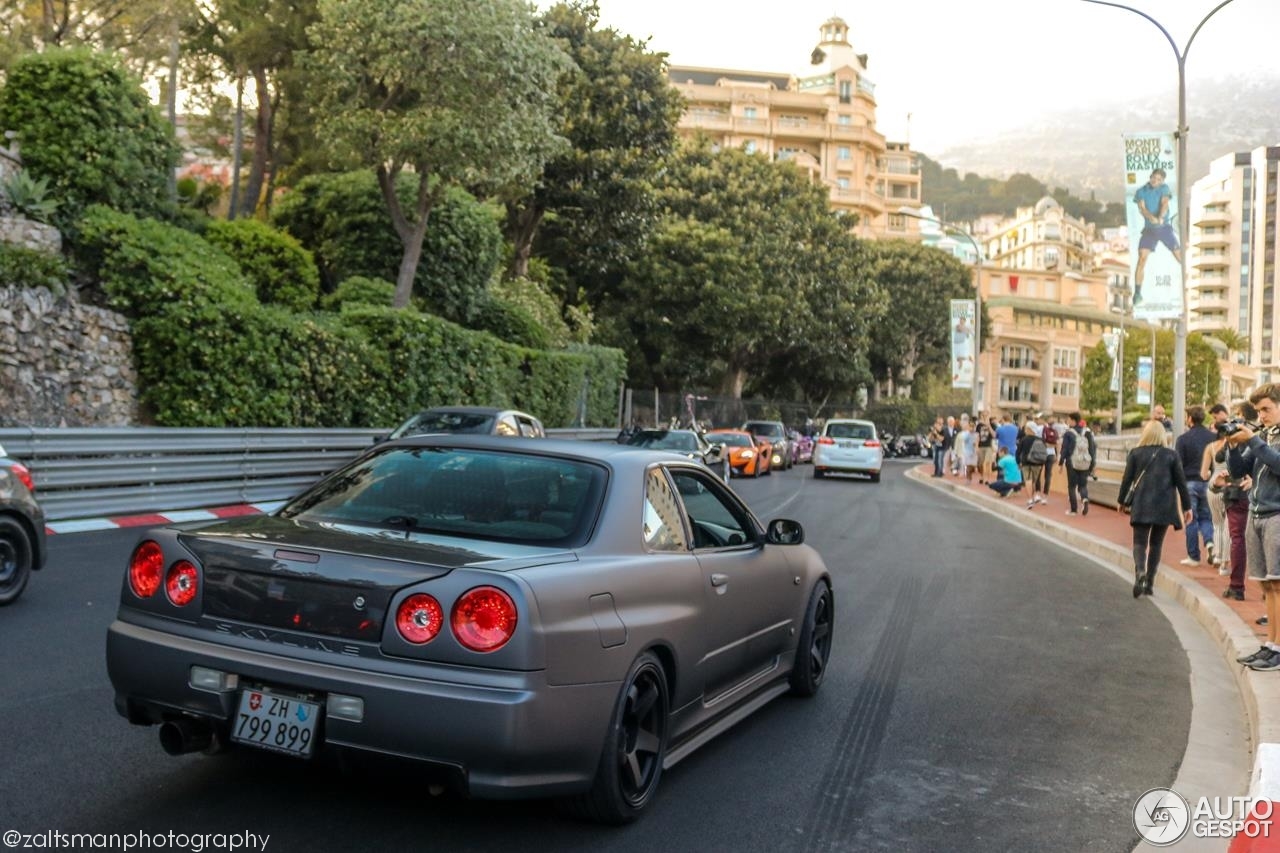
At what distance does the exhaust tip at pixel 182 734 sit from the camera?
14.2 feet

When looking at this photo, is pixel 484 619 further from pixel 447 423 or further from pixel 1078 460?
pixel 1078 460

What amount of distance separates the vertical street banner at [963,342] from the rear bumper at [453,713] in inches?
1734

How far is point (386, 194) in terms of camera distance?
2688 centimetres

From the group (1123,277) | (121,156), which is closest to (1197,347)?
(1123,277)

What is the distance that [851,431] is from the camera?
118ft

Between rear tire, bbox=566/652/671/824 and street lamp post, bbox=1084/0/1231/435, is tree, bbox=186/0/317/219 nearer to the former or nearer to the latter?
street lamp post, bbox=1084/0/1231/435

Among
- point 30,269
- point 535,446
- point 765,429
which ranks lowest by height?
point 765,429

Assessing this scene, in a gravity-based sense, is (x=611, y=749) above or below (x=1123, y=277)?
below

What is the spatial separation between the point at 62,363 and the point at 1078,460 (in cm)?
1741

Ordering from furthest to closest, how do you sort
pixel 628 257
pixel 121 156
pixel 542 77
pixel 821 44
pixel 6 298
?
pixel 821 44
pixel 628 257
pixel 542 77
pixel 121 156
pixel 6 298

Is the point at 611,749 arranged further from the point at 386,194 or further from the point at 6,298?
the point at 386,194

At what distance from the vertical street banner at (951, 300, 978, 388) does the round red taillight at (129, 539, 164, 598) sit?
1732 inches

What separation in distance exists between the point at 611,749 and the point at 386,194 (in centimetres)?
2404

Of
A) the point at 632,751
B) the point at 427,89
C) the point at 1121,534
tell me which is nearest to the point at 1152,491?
the point at 1121,534
